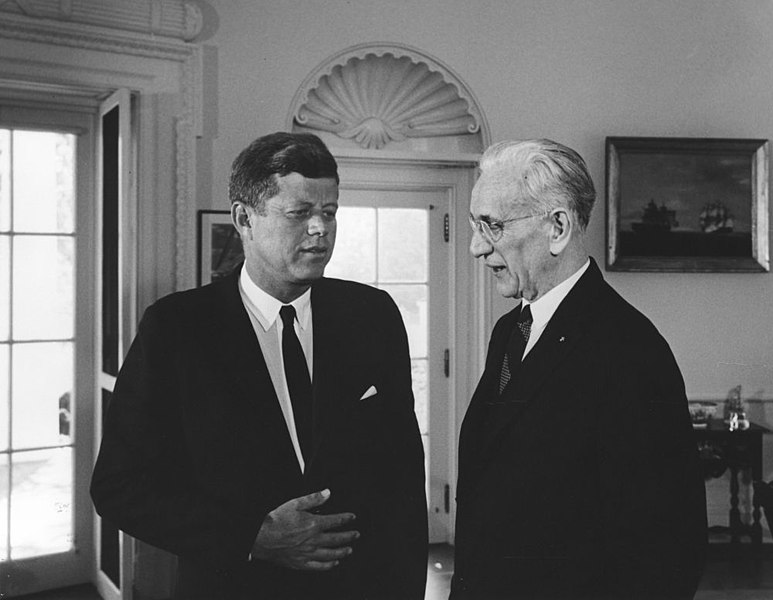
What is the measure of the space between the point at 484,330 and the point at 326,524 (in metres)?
2.63

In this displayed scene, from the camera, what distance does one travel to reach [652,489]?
4.80 ft

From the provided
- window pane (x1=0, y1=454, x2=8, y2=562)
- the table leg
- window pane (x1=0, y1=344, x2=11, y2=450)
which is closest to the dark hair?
window pane (x1=0, y1=344, x2=11, y2=450)

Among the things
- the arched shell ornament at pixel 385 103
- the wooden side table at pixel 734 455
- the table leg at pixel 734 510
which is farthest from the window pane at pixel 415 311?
the table leg at pixel 734 510

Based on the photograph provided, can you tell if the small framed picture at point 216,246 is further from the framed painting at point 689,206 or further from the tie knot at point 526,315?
the tie knot at point 526,315

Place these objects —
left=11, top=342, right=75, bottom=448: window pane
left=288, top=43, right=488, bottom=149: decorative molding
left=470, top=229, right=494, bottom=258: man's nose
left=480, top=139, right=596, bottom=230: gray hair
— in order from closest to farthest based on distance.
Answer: left=480, top=139, right=596, bottom=230: gray hair → left=470, top=229, right=494, bottom=258: man's nose → left=11, top=342, right=75, bottom=448: window pane → left=288, top=43, right=488, bottom=149: decorative molding

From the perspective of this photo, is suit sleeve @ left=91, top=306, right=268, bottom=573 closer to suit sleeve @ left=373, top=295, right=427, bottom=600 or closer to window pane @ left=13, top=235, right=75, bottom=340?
suit sleeve @ left=373, top=295, right=427, bottom=600

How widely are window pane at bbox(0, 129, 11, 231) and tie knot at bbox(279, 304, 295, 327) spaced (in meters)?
2.11

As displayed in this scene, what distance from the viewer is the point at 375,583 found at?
2020mm

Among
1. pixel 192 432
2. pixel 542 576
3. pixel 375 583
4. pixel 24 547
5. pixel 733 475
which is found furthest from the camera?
pixel 733 475

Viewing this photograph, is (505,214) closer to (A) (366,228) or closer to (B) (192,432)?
(B) (192,432)

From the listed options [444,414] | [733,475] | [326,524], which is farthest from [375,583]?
[733,475]

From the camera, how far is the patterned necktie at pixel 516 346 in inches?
71.9

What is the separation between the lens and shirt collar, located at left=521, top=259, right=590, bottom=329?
5.61 feet

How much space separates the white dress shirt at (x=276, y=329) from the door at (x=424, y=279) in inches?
94.1
